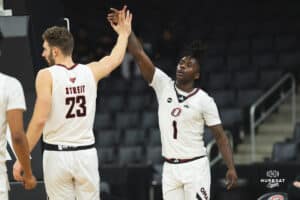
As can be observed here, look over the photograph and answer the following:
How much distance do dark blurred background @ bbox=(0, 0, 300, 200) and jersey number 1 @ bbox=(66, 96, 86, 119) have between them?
4950mm

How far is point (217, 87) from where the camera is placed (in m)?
18.7

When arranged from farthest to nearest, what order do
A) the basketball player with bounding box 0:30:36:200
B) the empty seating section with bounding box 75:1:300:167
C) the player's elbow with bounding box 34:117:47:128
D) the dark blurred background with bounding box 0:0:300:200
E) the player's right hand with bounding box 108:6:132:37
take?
the empty seating section with bounding box 75:1:300:167, the dark blurred background with bounding box 0:0:300:200, the player's right hand with bounding box 108:6:132:37, the player's elbow with bounding box 34:117:47:128, the basketball player with bounding box 0:30:36:200

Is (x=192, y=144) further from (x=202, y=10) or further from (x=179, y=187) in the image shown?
(x=202, y=10)

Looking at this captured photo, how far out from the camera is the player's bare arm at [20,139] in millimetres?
7746

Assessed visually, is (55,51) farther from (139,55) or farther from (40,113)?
(139,55)

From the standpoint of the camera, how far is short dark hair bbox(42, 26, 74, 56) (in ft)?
27.6

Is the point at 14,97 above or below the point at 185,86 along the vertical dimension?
above

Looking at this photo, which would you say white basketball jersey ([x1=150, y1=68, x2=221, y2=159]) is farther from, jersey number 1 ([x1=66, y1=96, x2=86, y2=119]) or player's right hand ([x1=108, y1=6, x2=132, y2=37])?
jersey number 1 ([x1=66, y1=96, x2=86, y2=119])

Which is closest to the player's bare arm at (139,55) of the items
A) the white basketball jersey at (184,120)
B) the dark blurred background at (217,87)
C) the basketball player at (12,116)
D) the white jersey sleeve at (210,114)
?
the white basketball jersey at (184,120)

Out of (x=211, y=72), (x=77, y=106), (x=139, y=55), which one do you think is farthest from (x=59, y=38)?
(x=211, y=72)

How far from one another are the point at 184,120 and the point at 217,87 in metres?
8.69

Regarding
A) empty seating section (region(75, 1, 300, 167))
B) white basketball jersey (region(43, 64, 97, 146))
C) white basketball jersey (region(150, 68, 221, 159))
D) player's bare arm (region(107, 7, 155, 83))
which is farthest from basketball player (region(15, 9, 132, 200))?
empty seating section (region(75, 1, 300, 167))

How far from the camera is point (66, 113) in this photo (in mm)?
8469

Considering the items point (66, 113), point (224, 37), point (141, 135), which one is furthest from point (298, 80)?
point (66, 113)
